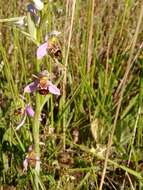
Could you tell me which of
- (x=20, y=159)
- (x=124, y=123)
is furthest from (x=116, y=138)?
(x=20, y=159)

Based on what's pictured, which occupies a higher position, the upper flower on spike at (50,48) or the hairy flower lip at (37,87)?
the upper flower on spike at (50,48)

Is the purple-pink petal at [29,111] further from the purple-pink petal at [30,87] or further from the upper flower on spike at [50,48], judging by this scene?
the upper flower on spike at [50,48]

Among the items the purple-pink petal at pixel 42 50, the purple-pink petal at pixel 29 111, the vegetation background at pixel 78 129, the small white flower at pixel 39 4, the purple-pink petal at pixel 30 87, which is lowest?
the vegetation background at pixel 78 129

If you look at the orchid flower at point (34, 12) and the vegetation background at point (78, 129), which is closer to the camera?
the orchid flower at point (34, 12)

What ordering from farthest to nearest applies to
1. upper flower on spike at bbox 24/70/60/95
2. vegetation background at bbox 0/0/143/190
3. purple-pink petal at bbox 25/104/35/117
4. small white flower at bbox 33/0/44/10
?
1. vegetation background at bbox 0/0/143/190
2. purple-pink petal at bbox 25/104/35/117
3. upper flower on spike at bbox 24/70/60/95
4. small white flower at bbox 33/0/44/10

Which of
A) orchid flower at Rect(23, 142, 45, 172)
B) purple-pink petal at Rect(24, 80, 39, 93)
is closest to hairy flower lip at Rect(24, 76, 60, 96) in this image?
purple-pink petal at Rect(24, 80, 39, 93)

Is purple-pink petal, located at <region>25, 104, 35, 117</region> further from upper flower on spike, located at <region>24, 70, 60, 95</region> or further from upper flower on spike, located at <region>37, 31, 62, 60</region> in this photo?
upper flower on spike, located at <region>37, 31, 62, 60</region>

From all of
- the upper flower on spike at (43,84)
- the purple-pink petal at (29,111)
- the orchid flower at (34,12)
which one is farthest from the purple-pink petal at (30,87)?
the orchid flower at (34,12)

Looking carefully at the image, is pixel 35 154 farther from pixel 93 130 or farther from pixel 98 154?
pixel 93 130

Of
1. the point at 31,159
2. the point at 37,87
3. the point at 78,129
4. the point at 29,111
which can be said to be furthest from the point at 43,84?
the point at 78,129

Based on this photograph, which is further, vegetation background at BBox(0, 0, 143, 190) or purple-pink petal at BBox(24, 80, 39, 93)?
vegetation background at BBox(0, 0, 143, 190)

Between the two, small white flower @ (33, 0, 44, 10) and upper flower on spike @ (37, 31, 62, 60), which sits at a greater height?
small white flower @ (33, 0, 44, 10)
